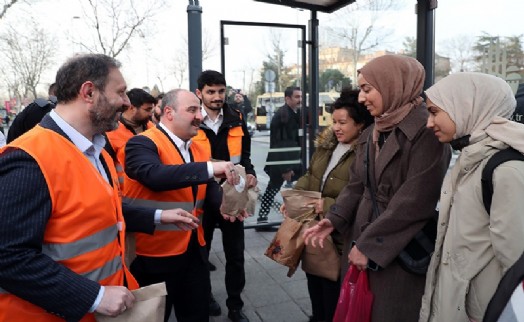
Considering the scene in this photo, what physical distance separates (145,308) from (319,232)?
1269mm

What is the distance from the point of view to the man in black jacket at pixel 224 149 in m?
3.41

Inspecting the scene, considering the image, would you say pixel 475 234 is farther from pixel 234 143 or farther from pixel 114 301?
pixel 234 143

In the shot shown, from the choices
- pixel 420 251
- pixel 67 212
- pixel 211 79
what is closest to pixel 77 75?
pixel 67 212

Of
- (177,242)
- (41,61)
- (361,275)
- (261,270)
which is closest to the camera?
(361,275)

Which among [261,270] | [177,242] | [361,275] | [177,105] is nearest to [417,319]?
[361,275]

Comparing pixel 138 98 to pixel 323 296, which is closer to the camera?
pixel 323 296

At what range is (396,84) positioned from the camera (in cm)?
200

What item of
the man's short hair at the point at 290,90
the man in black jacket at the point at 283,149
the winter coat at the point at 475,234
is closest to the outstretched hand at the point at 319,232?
the winter coat at the point at 475,234

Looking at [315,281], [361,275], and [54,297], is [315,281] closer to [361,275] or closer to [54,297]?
[361,275]

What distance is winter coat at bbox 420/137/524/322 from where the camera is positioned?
Answer: 1448 mm

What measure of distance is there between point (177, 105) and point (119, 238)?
110cm

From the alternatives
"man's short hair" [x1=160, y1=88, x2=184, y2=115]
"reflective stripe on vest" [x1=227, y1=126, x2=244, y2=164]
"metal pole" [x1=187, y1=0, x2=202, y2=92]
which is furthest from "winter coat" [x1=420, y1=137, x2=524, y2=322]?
"metal pole" [x1=187, y1=0, x2=202, y2=92]

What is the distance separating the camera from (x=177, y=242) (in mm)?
2365

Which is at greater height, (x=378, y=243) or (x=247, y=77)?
(x=247, y=77)
